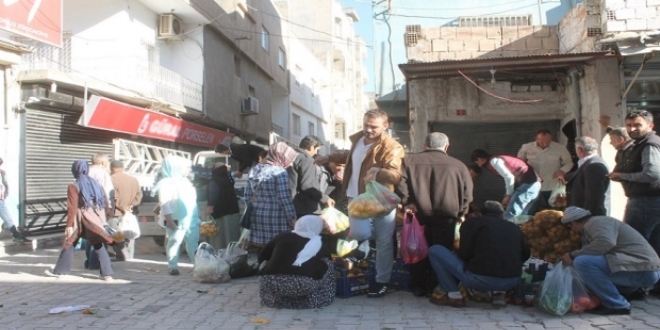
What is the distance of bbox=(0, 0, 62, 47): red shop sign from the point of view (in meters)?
10.2

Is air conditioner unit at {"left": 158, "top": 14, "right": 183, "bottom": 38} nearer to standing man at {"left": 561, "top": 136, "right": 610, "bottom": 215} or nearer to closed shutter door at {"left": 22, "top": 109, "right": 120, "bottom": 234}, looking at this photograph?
closed shutter door at {"left": 22, "top": 109, "right": 120, "bottom": 234}

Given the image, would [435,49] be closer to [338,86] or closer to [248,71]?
[248,71]

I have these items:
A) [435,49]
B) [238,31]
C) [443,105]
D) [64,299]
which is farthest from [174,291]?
[238,31]

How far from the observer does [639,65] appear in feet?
32.3

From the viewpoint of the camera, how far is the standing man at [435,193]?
5605mm

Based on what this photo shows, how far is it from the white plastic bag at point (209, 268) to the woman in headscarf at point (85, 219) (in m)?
1.26

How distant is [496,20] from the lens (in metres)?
16.3

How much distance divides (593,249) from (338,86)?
39412 mm

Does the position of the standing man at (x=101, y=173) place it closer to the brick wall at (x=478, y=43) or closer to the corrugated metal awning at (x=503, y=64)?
the corrugated metal awning at (x=503, y=64)

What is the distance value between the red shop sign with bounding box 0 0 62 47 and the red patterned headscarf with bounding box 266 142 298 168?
6.66 metres

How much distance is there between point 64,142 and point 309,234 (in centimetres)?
1007

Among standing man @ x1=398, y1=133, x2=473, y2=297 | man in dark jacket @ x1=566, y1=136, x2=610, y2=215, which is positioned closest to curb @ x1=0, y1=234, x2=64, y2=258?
standing man @ x1=398, y1=133, x2=473, y2=297

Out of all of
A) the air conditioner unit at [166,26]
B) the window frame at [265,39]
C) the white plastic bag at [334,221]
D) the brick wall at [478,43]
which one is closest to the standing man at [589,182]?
the white plastic bag at [334,221]

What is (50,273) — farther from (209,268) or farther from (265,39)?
(265,39)
